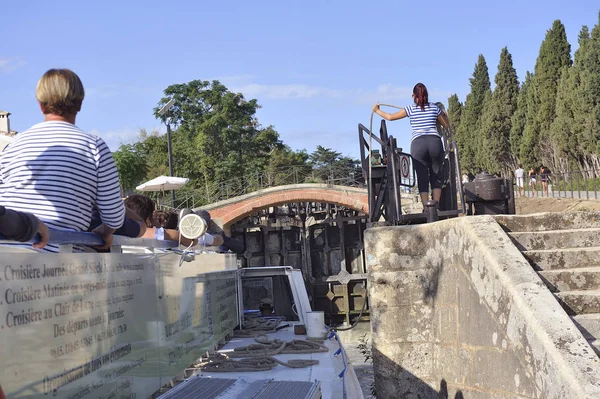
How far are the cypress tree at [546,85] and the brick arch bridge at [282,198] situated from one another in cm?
1471

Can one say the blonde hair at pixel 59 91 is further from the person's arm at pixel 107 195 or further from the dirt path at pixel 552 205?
the dirt path at pixel 552 205

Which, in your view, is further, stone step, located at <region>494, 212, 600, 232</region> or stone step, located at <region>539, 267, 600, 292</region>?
stone step, located at <region>494, 212, 600, 232</region>

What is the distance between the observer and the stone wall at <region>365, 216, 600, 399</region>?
13.1ft

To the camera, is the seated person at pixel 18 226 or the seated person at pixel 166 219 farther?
the seated person at pixel 166 219

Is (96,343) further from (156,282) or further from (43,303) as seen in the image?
(156,282)

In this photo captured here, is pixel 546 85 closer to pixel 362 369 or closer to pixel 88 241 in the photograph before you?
pixel 362 369

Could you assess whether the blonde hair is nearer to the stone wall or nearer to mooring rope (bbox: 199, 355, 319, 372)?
mooring rope (bbox: 199, 355, 319, 372)

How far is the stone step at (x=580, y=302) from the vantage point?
193 inches

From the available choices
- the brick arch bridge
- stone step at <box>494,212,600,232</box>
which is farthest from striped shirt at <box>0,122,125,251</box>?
the brick arch bridge

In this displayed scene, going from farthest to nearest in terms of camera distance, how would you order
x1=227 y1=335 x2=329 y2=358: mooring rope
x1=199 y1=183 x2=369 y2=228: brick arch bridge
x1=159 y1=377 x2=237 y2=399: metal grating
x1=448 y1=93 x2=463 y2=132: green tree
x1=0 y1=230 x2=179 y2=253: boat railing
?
1. x1=448 y1=93 x2=463 y2=132: green tree
2. x1=199 y1=183 x2=369 y2=228: brick arch bridge
3. x1=227 y1=335 x2=329 y2=358: mooring rope
4. x1=159 y1=377 x2=237 y2=399: metal grating
5. x1=0 y1=230 x2=179 y2=253: boat railing

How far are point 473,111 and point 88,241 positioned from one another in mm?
55531

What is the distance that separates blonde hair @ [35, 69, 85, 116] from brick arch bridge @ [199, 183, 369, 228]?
27.2 m

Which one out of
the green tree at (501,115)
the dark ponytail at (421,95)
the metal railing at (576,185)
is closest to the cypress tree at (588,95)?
the metal railing at (576,185)

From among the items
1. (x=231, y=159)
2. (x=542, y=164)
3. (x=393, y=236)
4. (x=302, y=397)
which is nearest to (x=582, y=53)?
(x=542, y=164)
